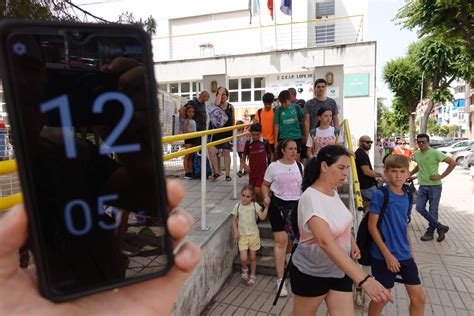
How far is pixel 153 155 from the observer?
76 cm

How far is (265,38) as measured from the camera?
1569cm

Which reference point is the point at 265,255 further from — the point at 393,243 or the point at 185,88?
the point at 185,88

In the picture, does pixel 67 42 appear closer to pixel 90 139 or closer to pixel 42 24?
pixel 42 24

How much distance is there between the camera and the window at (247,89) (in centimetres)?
1483

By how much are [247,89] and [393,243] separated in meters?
13.0

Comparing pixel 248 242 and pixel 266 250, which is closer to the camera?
pixel 248 242

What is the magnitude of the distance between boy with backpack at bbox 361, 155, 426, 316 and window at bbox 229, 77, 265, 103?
12402 mm

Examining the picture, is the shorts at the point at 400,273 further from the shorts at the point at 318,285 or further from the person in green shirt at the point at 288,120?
the person in green shirt at the point at 288,120

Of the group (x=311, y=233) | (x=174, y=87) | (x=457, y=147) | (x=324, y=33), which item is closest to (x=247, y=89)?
(x=174, y=87)

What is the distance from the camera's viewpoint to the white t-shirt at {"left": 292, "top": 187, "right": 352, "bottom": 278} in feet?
7.30

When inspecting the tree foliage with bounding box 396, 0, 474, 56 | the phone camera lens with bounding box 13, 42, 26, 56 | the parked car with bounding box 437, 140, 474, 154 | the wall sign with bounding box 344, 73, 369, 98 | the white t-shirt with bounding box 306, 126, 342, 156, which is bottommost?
the parked car with bounding box 437, 140, 474, 154

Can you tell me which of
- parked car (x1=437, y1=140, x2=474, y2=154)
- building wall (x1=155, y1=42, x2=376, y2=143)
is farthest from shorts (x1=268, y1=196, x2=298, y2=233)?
parked car (x1=437, y1=140, x2=474, y2=154)

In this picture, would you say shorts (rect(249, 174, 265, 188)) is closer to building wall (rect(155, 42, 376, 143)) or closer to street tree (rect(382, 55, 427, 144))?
building wall (rect(155, 42, 376, 143))

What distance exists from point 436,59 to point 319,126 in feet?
68.0
